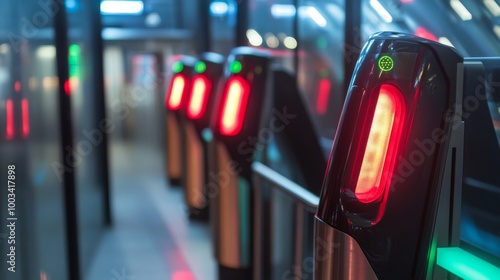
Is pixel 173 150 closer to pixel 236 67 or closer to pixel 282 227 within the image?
pixel 236 67

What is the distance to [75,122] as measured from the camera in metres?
3.91

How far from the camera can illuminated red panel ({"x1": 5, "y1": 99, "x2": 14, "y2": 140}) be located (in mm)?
2332

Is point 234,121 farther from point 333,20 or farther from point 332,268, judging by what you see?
point 332,268

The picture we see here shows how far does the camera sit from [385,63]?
1.55 meters

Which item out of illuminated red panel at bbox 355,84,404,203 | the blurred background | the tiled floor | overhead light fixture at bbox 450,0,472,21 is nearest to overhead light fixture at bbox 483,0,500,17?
the blurred background

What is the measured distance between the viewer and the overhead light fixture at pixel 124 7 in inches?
280

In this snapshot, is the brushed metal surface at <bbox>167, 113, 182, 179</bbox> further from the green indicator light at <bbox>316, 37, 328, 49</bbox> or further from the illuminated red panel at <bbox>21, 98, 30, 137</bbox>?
the illuminated red panel at <bbox>21, 98, 30, 137</bbox>

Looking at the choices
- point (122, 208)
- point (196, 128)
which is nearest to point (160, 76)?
point (122, 208)

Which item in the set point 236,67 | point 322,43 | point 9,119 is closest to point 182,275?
point 236,67

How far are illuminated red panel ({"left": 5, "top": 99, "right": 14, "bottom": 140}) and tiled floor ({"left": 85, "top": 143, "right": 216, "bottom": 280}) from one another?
1777 mm

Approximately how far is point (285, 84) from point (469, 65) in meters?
1.74

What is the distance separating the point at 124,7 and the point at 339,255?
250 inches

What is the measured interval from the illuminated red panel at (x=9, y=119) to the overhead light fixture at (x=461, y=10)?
5.89 ft

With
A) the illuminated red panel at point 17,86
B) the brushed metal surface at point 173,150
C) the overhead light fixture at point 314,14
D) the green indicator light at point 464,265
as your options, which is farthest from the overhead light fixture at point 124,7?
the green indicator light at point 464,265
